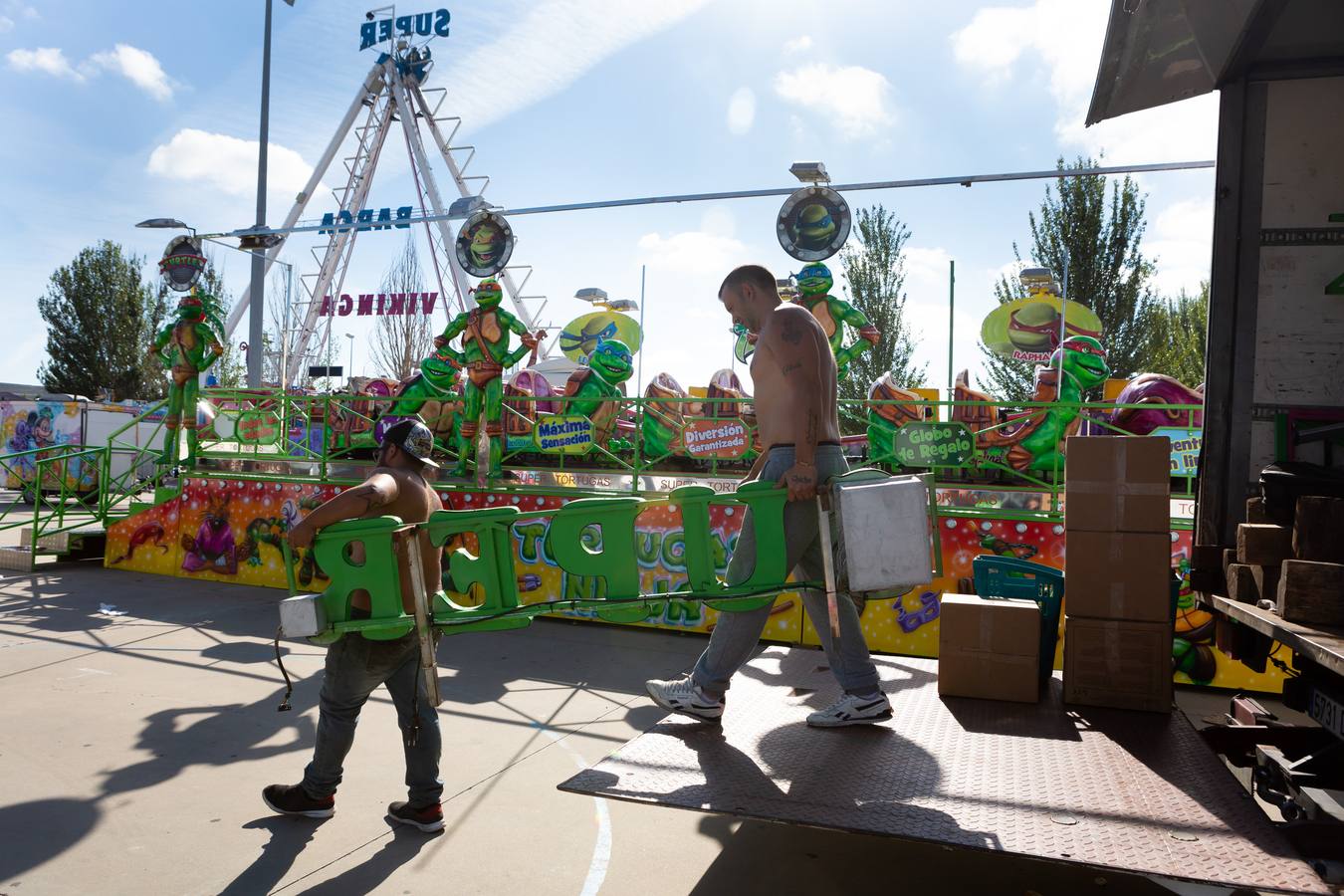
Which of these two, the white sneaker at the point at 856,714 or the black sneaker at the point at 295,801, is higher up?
the white sneaker at the point at 856,714

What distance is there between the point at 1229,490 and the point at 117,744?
19.0 ft

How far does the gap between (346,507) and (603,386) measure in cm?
825

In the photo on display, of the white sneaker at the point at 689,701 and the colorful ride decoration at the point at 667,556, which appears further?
the colorful ride decoration at the point at 667,556

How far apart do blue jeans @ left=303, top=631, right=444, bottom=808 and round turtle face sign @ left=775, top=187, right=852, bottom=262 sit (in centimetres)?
731

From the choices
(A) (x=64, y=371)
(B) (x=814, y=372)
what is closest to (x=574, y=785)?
(B) (x=814, y=372)

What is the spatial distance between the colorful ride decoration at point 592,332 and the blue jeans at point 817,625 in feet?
56.4

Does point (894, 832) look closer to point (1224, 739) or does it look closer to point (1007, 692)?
point (1007, 692)

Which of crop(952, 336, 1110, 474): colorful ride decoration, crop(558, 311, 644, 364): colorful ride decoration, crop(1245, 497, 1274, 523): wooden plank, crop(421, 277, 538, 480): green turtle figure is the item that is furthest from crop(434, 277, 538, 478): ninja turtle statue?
crop(558, 311, 644, 364): colorful ride decoration

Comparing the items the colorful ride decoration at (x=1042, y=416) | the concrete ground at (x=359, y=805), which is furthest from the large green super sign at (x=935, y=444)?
the concrete ground at (x=359, y=805)

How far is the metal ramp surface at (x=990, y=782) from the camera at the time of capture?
2.48 meters

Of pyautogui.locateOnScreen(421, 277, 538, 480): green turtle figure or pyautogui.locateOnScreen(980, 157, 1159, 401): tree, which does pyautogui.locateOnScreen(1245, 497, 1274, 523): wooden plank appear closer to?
pyautogui.locateOnScreen(421, 277, 538, 480): green turtle figure

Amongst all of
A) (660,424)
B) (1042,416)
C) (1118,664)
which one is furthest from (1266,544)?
(660,424)

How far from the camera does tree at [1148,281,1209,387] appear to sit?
72.7 ft

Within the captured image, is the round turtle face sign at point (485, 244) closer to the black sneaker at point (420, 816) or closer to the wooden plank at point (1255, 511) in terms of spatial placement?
the black sneaker at point (420, 816)
